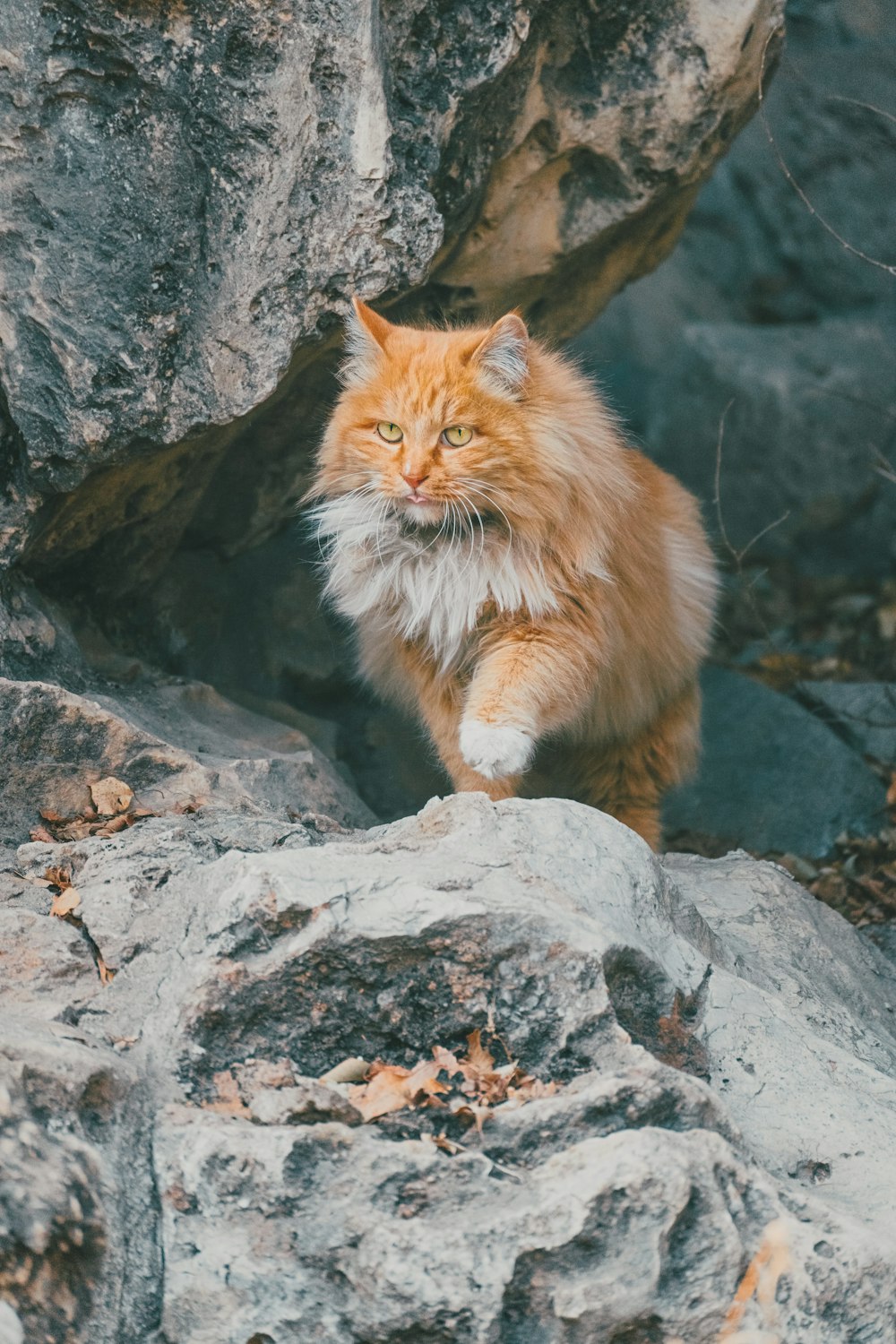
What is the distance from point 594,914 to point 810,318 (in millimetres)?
7172

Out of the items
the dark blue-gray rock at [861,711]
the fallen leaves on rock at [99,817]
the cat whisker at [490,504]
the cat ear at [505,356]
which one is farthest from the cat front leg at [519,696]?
the dark blue-gray rock at [861,711]

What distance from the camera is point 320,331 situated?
4016 millimetres

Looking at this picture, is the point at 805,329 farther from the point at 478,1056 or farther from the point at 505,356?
the point at 478,1056

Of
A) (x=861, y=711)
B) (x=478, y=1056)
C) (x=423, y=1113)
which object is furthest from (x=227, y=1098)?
(x=861, y=711)

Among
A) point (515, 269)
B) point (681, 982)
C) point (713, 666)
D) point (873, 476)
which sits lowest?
point (713, 666)

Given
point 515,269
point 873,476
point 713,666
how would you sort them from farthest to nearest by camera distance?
point 873,476 → point 713,666 → point 515,269

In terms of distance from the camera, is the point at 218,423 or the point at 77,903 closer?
the point at 77,903

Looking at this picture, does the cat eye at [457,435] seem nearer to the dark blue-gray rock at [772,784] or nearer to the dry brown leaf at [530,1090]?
the dry brown leaf at [530,1090]

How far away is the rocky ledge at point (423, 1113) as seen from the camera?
2086mm

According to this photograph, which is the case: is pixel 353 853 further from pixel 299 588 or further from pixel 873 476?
pixel 873 476

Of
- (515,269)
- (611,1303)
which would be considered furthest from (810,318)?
(611,1303)

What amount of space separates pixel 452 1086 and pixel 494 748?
1.21m

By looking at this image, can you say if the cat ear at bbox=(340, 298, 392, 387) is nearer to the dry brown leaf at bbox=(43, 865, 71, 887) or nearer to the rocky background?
the rocky background

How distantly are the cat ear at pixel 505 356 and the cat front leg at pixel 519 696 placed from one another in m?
0.75
